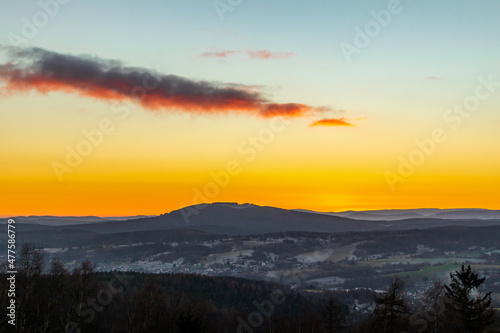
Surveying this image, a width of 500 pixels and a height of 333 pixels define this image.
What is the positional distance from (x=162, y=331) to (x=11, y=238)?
4185 cm

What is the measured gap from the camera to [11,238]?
59.1 m

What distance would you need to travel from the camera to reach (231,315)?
6909 inches

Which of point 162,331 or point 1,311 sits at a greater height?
point 1,311

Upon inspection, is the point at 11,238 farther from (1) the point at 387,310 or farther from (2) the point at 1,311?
(1) the point at 387,310

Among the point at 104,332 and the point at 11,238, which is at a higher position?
the point at 11,238

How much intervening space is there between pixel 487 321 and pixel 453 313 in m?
4.70

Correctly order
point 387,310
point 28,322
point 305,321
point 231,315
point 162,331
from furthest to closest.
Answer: point 231,315 → point 305,321 → point 162,331 → point 28,322 → point 387,310

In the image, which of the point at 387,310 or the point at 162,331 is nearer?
the point at 387,310

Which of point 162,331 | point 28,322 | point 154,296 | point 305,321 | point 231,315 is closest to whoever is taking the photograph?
point 28,322

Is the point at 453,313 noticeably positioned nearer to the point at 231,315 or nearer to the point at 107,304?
the point at 107,304

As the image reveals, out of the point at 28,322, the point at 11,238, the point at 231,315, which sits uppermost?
the point at 11,238

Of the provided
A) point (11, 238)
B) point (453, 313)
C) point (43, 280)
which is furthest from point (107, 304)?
point (453, 313)

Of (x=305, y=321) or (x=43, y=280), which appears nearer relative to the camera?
(x=43, y=280)

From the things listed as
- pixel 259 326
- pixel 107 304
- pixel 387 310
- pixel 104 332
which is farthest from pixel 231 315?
pixel 387 310
